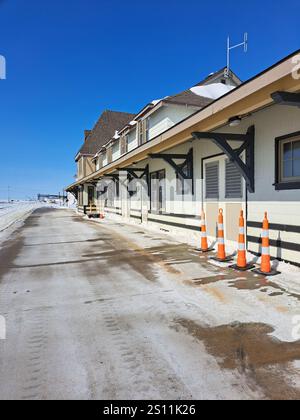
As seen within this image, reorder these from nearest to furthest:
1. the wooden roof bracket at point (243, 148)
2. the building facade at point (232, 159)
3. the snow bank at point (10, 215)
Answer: the building facade at point (232, 159), the wooden roof bracket at point (243, 148), the snow bank at point (10, 215)

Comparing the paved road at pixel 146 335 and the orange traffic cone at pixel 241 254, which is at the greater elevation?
the orange traffic cone at pixel 241 254

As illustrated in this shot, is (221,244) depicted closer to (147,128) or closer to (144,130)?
(147,128)

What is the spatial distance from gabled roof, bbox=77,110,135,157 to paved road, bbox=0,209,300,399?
3020 cm

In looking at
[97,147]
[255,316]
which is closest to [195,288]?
[255,316]

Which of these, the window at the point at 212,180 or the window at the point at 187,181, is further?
the window at the point at 187,181

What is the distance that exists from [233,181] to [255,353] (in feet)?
19.1

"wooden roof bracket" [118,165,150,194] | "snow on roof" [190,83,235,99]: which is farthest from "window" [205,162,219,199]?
"snow on roof" [190,83,235,99]

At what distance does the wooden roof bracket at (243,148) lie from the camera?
6.68 metres

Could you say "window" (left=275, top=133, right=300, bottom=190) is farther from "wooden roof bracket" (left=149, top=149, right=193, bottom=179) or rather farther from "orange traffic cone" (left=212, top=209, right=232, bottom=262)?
"wooden roof bracket" (left=149, top=149, right=193, bottom=179)

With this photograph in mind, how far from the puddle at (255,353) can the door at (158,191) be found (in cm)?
1002

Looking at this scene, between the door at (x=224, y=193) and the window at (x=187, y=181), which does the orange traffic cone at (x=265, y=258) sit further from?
the window at (x=187, y=181)

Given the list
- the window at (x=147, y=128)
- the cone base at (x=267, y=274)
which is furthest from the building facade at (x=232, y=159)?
the cone base at (x=267, y=274)

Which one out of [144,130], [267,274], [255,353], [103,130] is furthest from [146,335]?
[103,130]

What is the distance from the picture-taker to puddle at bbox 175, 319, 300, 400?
7.37ft
